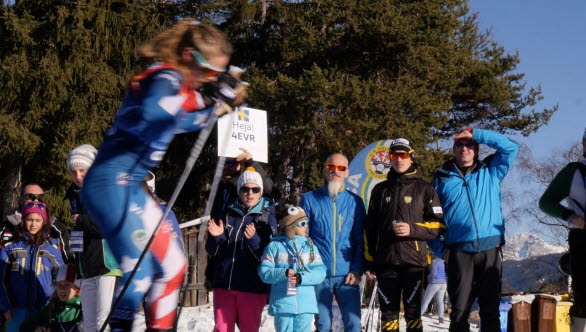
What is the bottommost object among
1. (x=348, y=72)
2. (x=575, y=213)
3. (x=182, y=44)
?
(x=575, y=213)

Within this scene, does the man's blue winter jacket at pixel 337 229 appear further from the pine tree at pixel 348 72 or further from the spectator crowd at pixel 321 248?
the pine tree at pixel 348 72

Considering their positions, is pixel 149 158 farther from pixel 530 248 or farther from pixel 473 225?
pixel 530 248

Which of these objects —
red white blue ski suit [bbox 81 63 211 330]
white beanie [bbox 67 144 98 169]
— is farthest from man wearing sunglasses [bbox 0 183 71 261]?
red white blue ski suit [bbox 81 63 211 330]

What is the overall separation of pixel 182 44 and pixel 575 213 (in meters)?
3.40

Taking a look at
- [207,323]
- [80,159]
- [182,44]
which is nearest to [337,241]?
[80,159]

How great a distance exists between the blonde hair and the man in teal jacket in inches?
A: 132

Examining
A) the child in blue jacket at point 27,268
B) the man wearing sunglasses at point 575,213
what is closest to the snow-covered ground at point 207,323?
the child in blue jacket at point 27,268

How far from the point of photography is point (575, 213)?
532 cm

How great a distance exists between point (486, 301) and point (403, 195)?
3.78ft

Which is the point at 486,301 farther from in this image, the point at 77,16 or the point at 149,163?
the point at 77,16

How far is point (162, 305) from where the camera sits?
3432 mm

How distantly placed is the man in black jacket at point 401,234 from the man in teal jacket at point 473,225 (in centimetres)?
20

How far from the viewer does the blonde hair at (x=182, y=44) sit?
3.45m

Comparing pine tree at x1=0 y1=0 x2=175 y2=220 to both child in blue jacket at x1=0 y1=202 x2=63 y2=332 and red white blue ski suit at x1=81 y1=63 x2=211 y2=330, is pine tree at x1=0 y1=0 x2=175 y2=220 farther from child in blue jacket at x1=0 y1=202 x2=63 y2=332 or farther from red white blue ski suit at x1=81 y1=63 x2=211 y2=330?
red white blue ski suit at x1=81 y1=63 x2=211 y2=330
